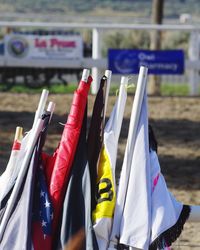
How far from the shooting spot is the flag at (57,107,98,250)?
4227 millimetres

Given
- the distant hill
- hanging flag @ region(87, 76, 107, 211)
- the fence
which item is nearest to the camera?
hanging flag @ region(87, 76, 107, 211)

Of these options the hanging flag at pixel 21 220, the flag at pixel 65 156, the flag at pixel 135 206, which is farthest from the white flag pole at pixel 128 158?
the hanging flag at pixel 21 220

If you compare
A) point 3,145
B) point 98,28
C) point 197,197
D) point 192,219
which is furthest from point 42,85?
point 192,219

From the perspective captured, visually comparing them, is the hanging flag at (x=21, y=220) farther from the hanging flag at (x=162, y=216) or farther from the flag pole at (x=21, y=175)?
the hanging flag at (x=162, y=216)

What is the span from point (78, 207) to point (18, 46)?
10774mm

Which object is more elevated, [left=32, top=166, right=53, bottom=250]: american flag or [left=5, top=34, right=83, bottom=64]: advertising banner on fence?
[left=32, top=166, right=53, bottom=250]: american flag

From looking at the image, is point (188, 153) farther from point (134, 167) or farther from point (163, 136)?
point (134, 167)

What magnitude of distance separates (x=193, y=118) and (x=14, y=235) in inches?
286

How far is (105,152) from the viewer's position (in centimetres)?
441

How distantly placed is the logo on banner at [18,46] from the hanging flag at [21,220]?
34.3ft

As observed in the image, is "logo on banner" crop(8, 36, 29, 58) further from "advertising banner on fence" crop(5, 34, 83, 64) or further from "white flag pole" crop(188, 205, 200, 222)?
"white flag pole" crop(188, 205, 200, 222)

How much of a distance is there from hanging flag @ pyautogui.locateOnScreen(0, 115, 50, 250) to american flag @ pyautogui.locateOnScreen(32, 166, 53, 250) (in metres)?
0.04

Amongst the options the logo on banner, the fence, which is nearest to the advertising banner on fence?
the logo on banner

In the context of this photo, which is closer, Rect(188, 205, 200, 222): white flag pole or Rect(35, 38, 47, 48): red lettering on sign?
Rect(188, 205, 200, 222): white flag pole
